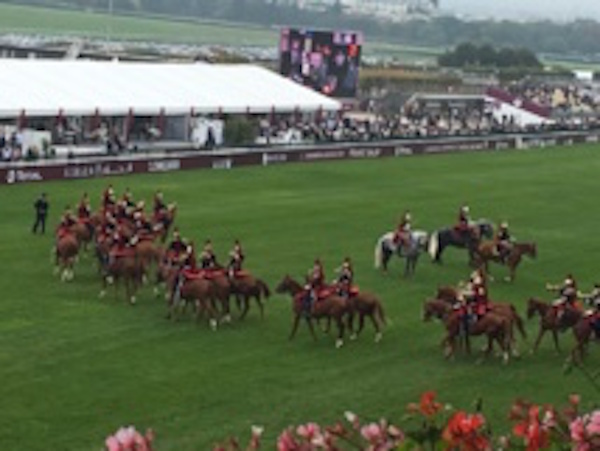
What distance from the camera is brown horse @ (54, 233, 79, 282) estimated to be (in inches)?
909

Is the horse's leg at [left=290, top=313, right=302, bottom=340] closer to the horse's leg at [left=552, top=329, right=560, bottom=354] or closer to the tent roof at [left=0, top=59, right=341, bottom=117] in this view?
the horse's leg at [left=552, top=329, right=560, bottom=354]

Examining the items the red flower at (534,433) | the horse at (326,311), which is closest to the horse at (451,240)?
the horse at (326,311)

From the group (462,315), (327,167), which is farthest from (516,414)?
(327,167)

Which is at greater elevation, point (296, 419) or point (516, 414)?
point (516, 414)

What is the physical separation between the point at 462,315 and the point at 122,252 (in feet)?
20.5

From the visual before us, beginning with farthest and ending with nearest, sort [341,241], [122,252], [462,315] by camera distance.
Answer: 1. [341,241]
2. [122,252]
3. [462,315]

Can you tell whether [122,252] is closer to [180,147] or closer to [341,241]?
[341,241]

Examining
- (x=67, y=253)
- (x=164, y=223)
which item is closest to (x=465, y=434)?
(x=67, y=253)

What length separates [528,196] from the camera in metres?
42.9

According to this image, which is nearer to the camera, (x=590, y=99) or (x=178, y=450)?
(x=178, y=450)

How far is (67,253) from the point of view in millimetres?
23141

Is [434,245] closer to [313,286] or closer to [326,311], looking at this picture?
[313,286]

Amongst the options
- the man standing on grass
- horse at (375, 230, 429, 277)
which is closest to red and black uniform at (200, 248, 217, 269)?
horse at (375, 230, 429, 277)

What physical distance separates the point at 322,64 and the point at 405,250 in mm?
35004
